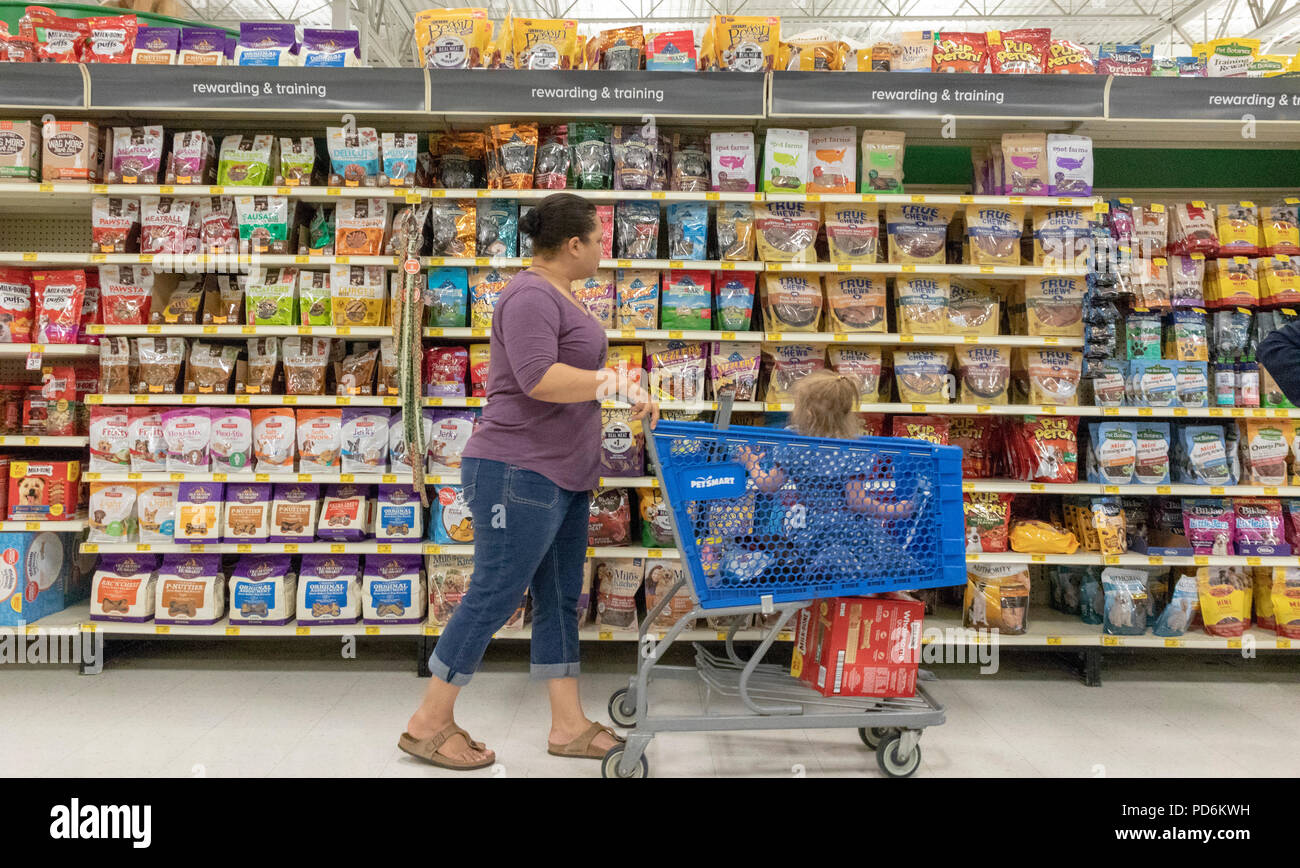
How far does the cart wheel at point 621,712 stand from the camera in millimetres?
2883

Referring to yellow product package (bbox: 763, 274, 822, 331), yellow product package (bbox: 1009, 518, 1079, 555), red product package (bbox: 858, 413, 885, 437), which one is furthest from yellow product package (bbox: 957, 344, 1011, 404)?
yellow product package (bbox: 763, 274, 822, 331)

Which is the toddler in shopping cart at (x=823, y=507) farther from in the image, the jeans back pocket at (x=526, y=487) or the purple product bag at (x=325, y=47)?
the purple product bag at (x=325, y=47)

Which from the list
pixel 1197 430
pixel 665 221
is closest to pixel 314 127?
pixel 665 221

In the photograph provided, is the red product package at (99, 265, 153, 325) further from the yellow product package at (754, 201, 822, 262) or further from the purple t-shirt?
the yellow product package at (754, 201, 822, 262)

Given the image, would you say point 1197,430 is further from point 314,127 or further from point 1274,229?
point 314,127

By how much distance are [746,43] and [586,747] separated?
2.86 metres

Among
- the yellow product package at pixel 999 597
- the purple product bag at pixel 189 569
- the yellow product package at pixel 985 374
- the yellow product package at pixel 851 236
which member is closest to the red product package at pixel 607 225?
the yellow product package at pixel 851 236

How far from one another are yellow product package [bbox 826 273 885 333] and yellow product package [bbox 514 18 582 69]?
1509 mm

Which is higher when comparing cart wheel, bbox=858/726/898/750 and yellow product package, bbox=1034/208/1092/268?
yellow product package, bbox=1034/208/1092/268

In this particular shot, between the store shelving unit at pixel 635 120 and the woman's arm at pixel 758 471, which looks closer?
the woman's arm at pixel 758 471

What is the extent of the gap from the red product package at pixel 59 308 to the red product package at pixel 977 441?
3.90 m

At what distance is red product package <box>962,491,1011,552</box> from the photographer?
3.43m

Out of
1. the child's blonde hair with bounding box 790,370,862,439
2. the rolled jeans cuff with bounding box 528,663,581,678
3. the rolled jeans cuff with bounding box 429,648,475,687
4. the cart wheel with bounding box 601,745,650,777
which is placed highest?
the child's blonde hair with bounding box 790,370,862,439

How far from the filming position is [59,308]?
11.3 feet
